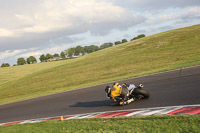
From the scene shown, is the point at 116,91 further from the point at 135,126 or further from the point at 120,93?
the point at 135,126

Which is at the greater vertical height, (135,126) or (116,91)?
(116,91)

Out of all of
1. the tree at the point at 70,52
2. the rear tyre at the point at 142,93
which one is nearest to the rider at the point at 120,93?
the rear tyre at the point at 142,93

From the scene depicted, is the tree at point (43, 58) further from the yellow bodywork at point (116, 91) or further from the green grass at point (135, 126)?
the green grass at point (135, 126)

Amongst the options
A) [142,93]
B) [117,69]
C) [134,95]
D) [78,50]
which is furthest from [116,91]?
[78,50]

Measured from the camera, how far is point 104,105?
1039 cm

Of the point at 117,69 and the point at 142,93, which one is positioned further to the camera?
the point at 117,69

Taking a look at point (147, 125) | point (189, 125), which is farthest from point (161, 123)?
point (189, 125)

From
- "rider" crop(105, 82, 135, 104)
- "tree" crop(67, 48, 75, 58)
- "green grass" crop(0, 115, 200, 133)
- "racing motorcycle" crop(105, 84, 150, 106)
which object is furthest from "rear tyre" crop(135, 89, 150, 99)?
"tree" crop(67, 48, 75, 58)

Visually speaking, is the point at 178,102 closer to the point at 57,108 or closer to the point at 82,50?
the point at 57,108

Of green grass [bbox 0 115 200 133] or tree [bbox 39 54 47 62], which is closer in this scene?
green grass [bbox 0 115 200 133]

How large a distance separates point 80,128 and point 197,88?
5685 millimetres

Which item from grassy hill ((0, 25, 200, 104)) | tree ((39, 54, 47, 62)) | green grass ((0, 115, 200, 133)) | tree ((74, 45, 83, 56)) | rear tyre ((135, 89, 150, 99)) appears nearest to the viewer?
green grass ((0, 115, 200, 133))

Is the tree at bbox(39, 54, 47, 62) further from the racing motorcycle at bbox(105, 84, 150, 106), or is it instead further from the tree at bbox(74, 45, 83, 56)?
the racing motorcycle at bbox(105, 84, 150, 106)

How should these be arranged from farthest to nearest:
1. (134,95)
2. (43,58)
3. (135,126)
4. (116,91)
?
1. (43,58)
2. (134,95)
3. (116,91)
4. (135,126)
